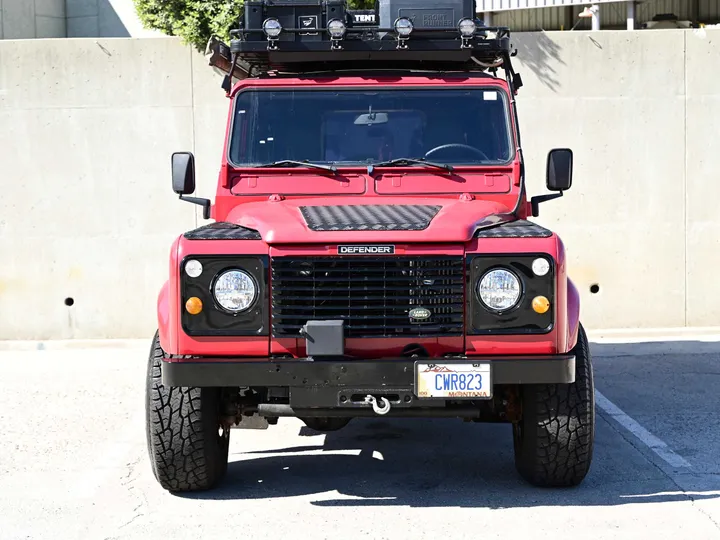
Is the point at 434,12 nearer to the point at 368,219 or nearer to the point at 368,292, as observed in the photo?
the point at 368,219

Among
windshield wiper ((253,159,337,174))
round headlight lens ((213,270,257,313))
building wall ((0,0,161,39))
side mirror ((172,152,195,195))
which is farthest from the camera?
building wall ((0,0,161,39))

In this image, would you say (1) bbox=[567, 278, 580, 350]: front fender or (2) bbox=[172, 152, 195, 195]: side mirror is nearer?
(1) bbox=[567, 278, 580, 350]: front fender

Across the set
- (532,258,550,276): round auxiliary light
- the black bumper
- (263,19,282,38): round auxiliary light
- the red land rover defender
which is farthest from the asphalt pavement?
(263,19,282,38): round auxiliary light

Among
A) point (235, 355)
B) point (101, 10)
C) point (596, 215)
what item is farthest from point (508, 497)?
point (101, 10)

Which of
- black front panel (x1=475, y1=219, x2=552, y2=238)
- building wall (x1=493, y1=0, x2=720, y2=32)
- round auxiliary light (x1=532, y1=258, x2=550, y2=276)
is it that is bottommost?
round auxiliary light (x1=532, y1=258, x2=550, y2=276)

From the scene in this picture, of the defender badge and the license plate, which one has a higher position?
the defender badge

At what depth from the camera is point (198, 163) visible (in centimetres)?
1142

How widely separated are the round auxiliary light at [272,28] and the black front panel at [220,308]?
182cm

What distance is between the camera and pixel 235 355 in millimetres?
5320

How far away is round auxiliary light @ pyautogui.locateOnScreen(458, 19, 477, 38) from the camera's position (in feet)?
21.6

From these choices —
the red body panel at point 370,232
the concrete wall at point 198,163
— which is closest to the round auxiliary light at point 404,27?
the red body panel at point 370,232

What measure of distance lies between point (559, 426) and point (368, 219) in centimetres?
140

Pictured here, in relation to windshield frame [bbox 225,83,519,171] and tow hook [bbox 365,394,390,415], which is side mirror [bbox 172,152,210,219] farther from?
tow hook [bbox 365,394,390,415]

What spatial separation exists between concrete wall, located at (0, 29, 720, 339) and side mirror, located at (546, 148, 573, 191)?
490 centimetres
